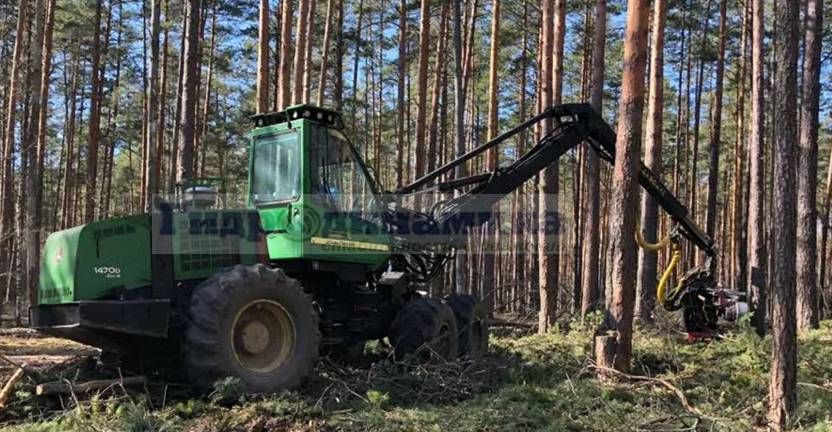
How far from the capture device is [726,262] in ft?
120

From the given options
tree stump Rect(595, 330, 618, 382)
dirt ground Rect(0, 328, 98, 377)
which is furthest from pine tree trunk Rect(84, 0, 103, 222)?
tree stump Rect(595, 330, 618, 382)

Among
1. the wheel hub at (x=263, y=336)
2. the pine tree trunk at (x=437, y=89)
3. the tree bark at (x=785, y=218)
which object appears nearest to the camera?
the tree bark at (x=785, y=218)

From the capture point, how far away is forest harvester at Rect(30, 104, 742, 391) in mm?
6652

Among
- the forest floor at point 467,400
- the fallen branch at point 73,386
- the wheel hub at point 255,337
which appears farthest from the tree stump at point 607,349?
the fallen branch at point 73,386

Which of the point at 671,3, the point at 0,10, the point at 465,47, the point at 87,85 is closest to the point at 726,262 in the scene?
the point at 671,3

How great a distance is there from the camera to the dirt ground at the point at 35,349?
9783mm

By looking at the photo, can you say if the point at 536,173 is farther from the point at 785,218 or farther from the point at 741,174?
the point at 741,174

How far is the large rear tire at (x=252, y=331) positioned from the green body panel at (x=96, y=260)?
735 millimetres

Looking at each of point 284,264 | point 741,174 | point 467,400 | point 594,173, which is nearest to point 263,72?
point 284,264

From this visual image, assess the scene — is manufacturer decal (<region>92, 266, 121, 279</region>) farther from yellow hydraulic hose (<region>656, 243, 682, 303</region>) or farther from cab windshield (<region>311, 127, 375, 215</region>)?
yellow hydraulic hose (<region>656, 243, 682, 303</region>)

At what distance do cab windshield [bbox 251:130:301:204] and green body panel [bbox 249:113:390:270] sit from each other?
0.05 meters

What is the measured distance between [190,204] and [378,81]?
25.7 m

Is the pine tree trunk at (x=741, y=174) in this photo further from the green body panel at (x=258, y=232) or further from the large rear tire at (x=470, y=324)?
the green body panel at (x=258, y=232)

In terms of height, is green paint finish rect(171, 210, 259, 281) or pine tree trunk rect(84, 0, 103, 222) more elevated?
pine tree trunk rect(84, 0, 103, 222)
